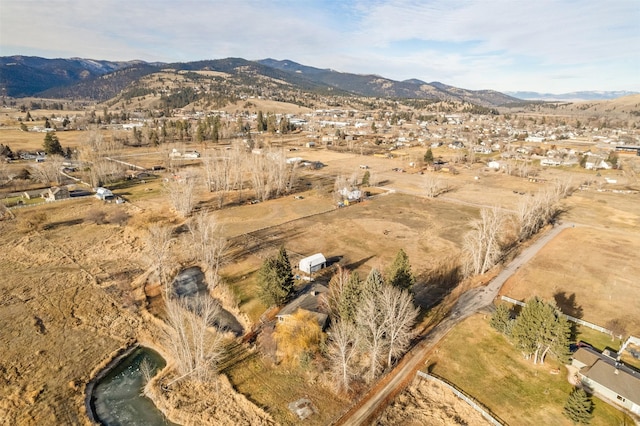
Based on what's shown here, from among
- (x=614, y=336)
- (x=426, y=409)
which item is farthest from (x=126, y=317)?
(x=614, y=336)

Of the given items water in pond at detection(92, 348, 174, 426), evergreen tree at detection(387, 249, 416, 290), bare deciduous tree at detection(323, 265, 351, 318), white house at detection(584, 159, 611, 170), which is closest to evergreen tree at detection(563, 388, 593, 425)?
evergreen tree at detection(387, 249, 416, 290)

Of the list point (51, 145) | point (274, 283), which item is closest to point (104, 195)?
point (51, 145)

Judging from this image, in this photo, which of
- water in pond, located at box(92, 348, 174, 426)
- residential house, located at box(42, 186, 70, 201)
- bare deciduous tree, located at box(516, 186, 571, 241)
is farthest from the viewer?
residential house, located at box(42, 186, 70, 201)

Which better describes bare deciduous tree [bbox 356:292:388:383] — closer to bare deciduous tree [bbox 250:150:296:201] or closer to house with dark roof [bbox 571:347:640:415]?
house with dark roof [bbox 571:347:640:415]

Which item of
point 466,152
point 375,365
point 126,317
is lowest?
point 126,317

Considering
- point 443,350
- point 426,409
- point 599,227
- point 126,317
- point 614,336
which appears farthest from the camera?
point 599,227

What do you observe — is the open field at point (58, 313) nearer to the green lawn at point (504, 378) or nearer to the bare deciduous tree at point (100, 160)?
the bare deciduous tree at point (100, 160)

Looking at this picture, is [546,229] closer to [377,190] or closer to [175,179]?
[377,190]
